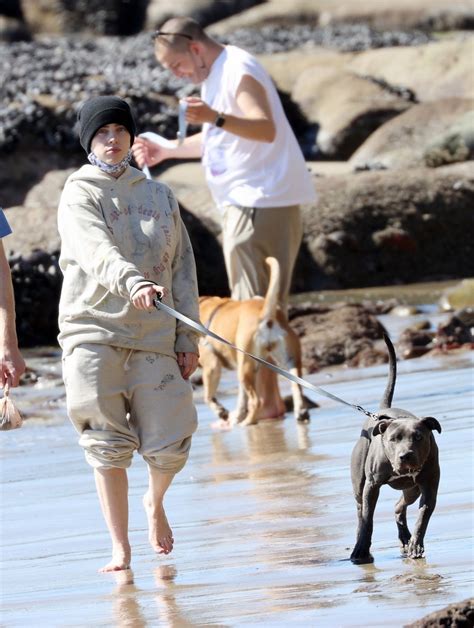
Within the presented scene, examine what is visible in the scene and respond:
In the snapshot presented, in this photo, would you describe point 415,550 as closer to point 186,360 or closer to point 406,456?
point 406,456

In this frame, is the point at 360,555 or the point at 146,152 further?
the point at 146,152

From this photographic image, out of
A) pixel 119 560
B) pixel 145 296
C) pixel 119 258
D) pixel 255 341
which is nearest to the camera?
pixel 145 296

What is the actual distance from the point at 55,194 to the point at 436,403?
38.3 feet

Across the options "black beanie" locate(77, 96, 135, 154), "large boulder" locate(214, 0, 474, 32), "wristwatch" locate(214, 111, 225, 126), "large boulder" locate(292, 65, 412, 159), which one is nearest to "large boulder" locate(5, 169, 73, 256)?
"wristwatch" locate(214, 111, 225, 126)

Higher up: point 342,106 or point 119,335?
point 119,335

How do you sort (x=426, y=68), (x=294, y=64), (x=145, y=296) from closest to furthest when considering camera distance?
(x=145, y=296) → (x=426, y=68) → (x=294, y=64)

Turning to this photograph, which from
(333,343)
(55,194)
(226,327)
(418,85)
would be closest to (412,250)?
(55,194)

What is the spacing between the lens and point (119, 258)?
507 centimetres

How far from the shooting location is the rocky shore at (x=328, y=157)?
612 inches

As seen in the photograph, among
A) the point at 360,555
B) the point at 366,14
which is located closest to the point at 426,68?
the point at 366,14

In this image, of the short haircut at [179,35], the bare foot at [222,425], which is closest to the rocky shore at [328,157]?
the bare foot at [222,425]

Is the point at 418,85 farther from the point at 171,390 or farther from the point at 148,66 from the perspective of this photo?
the point at 171,390

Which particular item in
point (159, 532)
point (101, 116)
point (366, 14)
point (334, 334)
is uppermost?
point (101, 116)

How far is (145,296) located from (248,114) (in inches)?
135
